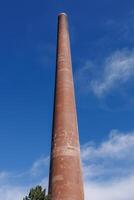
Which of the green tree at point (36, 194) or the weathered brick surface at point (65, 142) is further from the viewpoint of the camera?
the weathered brick surface at point (65, 142)

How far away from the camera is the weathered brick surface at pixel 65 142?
22.7 m

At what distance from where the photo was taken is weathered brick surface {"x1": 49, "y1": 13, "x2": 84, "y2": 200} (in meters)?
22.7

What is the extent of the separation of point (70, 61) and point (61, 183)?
380 inches

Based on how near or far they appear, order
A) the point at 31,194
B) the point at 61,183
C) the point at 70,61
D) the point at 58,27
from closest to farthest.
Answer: the point at 31,194, the point at 61,183, the point at 70,61, the point at 58,27

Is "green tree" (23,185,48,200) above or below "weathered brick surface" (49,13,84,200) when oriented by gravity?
below

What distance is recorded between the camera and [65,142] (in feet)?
78.9

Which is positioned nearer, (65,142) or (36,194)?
(36,194)

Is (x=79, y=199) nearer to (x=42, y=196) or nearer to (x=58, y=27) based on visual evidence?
(x=42, y=196)

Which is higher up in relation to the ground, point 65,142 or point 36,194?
point 65,142

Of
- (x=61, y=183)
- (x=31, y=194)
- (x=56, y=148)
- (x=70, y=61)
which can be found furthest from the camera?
(x=70, y=61)

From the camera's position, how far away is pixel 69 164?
23.4m

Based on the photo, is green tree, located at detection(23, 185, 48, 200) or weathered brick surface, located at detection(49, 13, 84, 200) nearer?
green tree, located at detection(23, 185, 48, 200)

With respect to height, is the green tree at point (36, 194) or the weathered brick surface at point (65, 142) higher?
the weathered brick surface at point (65, 142)

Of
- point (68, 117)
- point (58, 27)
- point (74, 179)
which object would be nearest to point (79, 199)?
point (74, 179)
